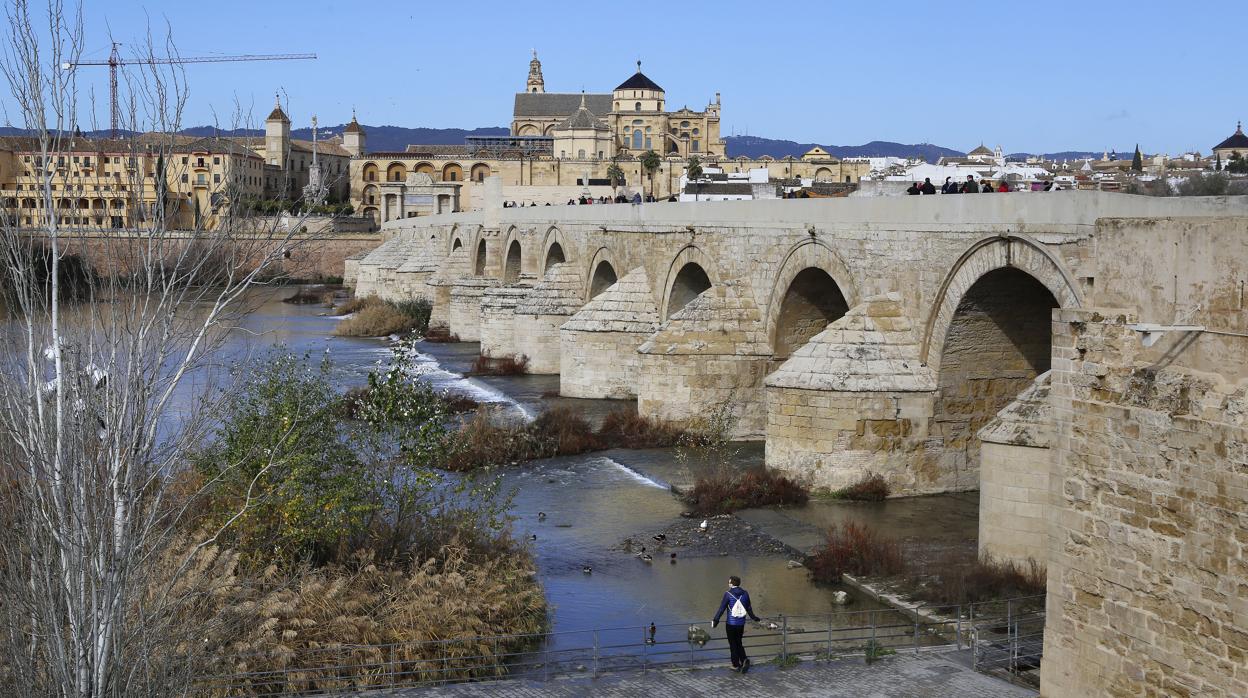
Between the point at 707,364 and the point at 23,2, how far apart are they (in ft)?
44.7

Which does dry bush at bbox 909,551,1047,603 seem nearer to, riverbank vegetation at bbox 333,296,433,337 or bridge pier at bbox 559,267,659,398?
bridge pier at bbox 559,267,659,398

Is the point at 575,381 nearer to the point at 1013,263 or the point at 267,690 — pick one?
the point at 1013,263

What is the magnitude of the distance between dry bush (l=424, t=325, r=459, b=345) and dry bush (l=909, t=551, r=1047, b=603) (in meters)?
24.7

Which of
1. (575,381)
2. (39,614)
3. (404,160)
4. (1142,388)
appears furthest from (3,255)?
(404,160)

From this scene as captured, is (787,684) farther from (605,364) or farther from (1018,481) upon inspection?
(605,364)

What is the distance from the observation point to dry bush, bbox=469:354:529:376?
1060 inches

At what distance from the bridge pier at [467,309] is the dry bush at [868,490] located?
2078 centimetres

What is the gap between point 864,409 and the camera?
1466cm

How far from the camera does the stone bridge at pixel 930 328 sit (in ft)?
23.7

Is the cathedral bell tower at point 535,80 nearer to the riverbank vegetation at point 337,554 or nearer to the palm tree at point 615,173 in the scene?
the palm tree at point 615,173

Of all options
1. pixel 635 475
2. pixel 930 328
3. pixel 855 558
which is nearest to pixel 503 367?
pixel 635 475

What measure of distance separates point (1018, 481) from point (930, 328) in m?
3.46

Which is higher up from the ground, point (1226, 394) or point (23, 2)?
point (23, 2)

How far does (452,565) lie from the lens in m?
10.6
